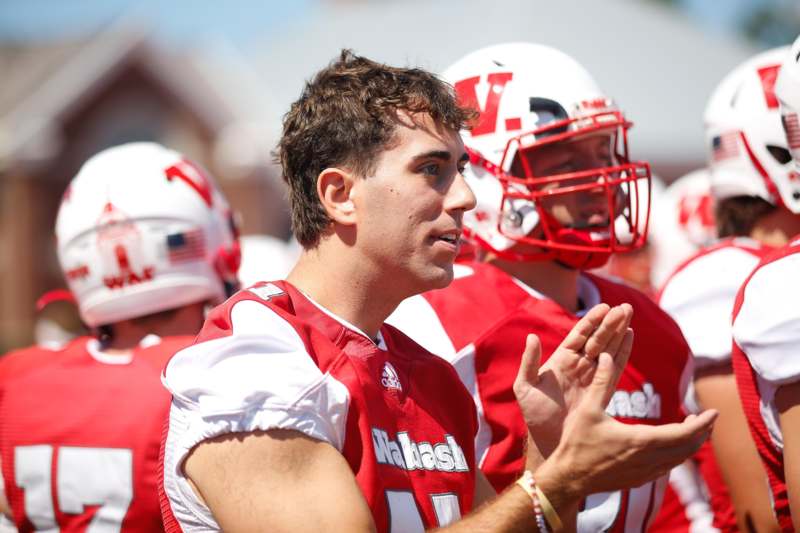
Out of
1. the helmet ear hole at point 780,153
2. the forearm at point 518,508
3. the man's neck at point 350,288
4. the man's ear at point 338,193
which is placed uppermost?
the man's ear at point 338,193

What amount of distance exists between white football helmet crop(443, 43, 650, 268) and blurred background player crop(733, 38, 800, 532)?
588mm

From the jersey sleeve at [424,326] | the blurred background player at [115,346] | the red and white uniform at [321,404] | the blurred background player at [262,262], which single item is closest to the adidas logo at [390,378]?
the red and white uniform at [321,404]

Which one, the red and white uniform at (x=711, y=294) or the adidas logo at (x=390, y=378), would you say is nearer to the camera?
the adidas logo at (x=390, y=378)

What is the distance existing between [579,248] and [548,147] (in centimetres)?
39

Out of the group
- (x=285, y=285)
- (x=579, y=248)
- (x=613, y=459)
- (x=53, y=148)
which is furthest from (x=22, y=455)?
(x=53, y=148)

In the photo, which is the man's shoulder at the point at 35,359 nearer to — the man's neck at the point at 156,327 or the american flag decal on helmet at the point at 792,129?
the man's neck at the point at 156,327

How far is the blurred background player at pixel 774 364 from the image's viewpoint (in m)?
2.93

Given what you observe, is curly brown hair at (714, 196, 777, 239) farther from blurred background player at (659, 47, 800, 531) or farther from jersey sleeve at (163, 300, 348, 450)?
jersey sleeve at (163, 300, 348, 450)

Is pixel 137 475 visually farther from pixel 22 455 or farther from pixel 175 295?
pixel 175 295

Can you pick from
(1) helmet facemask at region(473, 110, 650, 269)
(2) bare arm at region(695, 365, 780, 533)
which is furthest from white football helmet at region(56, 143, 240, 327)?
(2) bare arm at region(695, 365, 780, 533)

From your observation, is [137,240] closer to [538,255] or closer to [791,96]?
[538,255]

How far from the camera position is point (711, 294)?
4.04 meters

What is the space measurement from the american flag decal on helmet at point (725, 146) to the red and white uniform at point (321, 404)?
205 cm

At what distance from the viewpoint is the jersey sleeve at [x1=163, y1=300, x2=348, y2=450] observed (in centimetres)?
234
